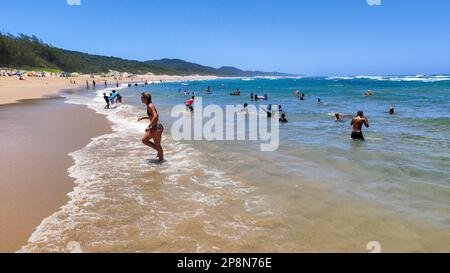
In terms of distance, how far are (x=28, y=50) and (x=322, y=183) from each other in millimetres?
103597

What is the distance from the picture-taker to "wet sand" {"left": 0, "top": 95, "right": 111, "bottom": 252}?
5.15 m

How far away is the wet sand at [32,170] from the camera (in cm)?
515

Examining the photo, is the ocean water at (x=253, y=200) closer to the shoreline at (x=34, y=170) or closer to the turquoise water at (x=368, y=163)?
the turquoise water at (x=368, y=163)

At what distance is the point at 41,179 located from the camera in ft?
23.7

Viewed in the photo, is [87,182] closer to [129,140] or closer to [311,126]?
[129,140]

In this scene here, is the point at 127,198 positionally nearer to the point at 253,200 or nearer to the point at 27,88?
the point at 253,200

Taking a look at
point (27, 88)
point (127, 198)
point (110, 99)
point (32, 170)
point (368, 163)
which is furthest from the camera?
point (27, 88)

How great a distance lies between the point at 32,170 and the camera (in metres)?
7.88

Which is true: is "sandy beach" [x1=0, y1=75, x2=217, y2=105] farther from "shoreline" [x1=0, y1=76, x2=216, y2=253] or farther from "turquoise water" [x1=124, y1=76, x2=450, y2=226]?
"turquoise water" [x1=124, y1=76, x2=450, y2=226]

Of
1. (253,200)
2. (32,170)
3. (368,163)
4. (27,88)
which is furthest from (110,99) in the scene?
(27,88)

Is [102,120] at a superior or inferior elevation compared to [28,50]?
inferior

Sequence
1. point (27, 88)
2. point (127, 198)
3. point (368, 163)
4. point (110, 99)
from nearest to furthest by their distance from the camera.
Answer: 1. point (127, 198)
2. point (368, 163)
3. point (110, 99)
4. point (27, 88)

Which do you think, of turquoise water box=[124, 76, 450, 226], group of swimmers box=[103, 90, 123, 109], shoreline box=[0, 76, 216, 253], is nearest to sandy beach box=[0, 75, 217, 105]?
group of swimmers box=[103, 90, 123, 109]
